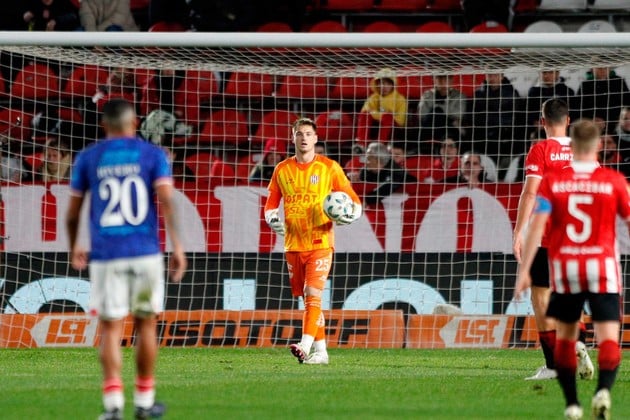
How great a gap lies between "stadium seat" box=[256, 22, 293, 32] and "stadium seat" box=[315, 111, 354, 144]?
10.7 feet

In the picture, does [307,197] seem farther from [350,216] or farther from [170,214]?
[170,214]

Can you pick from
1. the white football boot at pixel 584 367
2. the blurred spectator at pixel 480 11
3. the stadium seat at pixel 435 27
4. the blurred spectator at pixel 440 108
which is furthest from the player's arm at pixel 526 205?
the blurred spectator at pixel 480 11

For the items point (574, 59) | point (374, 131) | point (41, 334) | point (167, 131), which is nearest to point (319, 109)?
point (374, 131)

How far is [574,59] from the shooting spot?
47.5 feet

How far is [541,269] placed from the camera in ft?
33.6

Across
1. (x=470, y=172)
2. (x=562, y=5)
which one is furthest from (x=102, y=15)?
(x=562, y=5)

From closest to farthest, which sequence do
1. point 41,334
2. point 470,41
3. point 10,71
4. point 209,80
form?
1. point 470,41
2. point 41,334
3. point 10,71
4. point 209,80

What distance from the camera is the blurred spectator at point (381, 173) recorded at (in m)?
15.2

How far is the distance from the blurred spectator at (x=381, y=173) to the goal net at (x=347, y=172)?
3 centimetres

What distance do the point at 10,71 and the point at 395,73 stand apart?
4.61 meters

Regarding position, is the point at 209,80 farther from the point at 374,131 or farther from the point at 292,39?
the point at 292,39

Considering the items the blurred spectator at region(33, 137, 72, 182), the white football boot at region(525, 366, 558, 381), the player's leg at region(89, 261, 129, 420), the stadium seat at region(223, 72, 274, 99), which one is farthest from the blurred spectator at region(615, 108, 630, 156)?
the player's leg at region(89, 261, 129, 420)

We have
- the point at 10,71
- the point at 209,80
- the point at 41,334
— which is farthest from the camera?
the point at 209,80

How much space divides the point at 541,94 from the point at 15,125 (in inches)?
251
